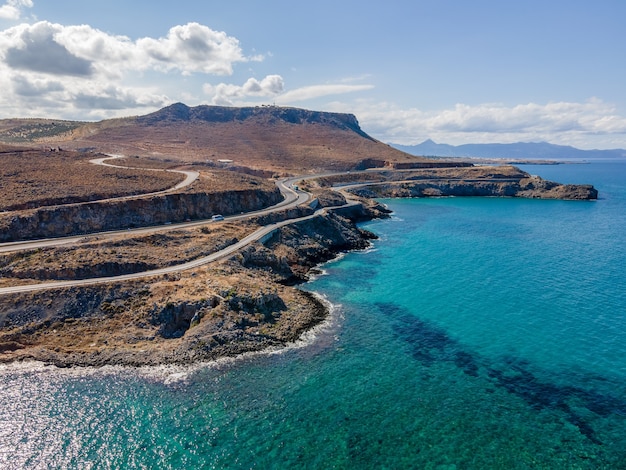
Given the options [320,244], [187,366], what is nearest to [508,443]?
[187,366]

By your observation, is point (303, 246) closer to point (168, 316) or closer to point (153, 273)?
point (153, 273)

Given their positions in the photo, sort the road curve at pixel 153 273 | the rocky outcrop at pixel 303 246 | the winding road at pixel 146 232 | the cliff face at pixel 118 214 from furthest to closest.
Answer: the rocky outcrop at pixel 303 246 < the cliff face at pixel 118 214 < the winding road at pixel 146 232 < the road curve at pixel 153 273

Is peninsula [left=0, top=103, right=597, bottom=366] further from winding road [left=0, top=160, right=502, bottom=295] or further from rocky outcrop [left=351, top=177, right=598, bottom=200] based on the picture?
rocky outcrop [left=351, top=177, right=598, bottom=200]

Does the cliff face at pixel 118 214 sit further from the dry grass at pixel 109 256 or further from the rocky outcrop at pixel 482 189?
the rocky outcrop at pixel 482 189

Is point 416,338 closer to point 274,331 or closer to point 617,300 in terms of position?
point 274,331

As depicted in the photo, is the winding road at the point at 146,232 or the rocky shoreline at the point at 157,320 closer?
the rocky shoreline at the point at 157,320

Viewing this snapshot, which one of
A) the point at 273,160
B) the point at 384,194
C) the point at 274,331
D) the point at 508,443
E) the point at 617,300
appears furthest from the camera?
the point at 273,160

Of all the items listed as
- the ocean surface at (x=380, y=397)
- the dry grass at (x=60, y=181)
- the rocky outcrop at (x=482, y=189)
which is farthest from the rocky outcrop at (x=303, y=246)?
the rocky outcrop at (x=482, y=189)
